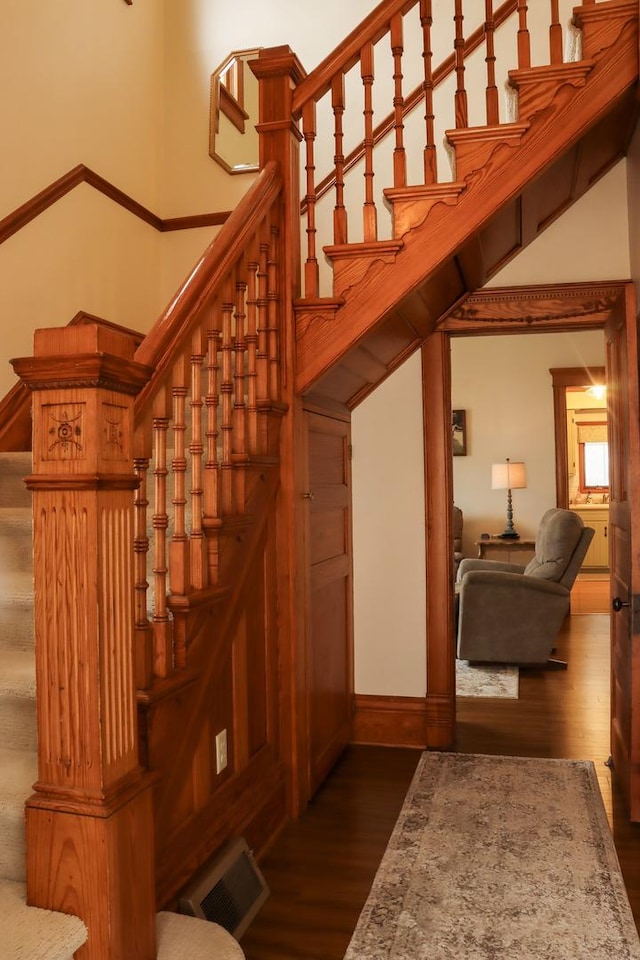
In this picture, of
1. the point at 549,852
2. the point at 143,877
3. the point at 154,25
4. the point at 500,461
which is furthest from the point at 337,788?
the point at 500,461

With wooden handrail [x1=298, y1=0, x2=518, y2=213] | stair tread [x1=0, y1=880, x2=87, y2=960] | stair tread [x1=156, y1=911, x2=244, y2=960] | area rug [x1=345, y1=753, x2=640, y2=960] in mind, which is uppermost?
wooden handrail [x1=298, y1=0, x2=518, y2=213]

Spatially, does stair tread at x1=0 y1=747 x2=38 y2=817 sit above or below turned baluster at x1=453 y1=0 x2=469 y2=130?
below

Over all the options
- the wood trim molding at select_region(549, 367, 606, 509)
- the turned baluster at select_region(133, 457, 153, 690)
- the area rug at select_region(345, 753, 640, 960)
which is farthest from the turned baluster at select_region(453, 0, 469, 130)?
the wood trim molding at select_region(549, 367, 606, 509)

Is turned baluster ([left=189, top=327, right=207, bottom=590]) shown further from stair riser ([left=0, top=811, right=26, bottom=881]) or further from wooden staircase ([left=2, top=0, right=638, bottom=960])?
stair riser ([left=0, top=811, right=26, bottom=881])

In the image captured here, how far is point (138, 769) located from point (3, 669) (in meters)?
0.50

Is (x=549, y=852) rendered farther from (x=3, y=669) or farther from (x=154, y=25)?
(x=154, y=25)

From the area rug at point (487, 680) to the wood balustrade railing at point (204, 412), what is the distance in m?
2.70

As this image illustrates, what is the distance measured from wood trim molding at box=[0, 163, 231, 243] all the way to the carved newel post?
1.90 meters

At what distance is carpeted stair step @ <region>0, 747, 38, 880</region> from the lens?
1.73m

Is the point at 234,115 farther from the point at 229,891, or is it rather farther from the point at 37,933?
the point at 37,933

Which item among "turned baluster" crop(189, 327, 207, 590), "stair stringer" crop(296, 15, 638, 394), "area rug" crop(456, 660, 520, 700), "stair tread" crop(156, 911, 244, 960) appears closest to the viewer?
"stair tread" crop(156, 911, 244, 960)

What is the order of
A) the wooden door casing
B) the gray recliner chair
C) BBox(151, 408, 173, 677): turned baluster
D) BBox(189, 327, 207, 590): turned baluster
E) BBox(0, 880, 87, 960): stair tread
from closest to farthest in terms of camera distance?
BBox(0, 880, 87, 960): stair tread < BBox(151, 408, 173, 677): turned baluster < BBox(189, 327, 207, 590): turned baluster < the wooden door casing < the gray recliner chair

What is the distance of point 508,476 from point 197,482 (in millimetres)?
6505

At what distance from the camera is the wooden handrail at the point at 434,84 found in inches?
149
